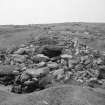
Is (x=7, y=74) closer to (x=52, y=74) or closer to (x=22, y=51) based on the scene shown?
(x=52, y=74)

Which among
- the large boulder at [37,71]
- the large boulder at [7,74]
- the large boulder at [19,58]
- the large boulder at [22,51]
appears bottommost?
the large boulder at [7,74]

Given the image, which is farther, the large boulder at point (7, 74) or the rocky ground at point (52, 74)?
the large boulder at point (7, 74)

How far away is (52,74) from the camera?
11.0m

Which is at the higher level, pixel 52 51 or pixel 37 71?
pixel 52 51

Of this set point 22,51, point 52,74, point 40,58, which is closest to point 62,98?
point 52,74

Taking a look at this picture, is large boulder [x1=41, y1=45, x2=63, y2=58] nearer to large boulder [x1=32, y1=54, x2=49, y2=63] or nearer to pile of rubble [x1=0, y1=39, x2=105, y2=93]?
pile of rubble [x1=0, y1=39, x2=105, y2=93]

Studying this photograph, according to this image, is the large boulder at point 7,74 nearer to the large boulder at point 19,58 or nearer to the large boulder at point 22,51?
the large boulder at point 19,58

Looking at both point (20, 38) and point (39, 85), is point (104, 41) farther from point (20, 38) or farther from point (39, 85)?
point (39, 85)

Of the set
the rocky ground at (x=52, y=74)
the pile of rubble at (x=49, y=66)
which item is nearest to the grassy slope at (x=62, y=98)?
the rocky ground at (x=52, y=74)

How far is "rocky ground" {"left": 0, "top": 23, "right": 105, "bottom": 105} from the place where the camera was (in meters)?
7.59

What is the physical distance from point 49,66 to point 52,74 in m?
0.88

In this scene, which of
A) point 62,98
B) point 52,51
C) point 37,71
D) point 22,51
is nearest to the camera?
point 62,98

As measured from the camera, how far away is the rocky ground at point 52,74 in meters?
7.59

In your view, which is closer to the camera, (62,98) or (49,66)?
(62,98)
